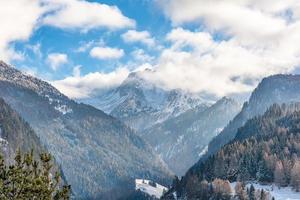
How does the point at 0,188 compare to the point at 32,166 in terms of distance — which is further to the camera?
the point at 32,166

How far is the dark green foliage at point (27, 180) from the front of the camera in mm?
47406

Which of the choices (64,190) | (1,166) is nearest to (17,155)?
(1,166)

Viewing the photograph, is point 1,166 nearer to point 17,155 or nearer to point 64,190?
point 17,155

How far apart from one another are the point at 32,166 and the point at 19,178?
184 centimetres

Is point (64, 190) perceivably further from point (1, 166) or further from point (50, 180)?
point (1, 166)

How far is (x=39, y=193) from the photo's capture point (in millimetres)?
47781

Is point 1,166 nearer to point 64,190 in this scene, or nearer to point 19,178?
point 19,178

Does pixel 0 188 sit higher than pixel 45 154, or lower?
lower

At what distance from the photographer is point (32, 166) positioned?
4941 cm

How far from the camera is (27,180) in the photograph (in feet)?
158

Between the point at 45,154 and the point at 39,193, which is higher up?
the point at 45,154

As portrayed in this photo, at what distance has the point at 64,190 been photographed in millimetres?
50125

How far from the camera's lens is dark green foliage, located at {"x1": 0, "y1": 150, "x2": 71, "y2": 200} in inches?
1866

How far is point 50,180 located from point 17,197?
3749 mm
